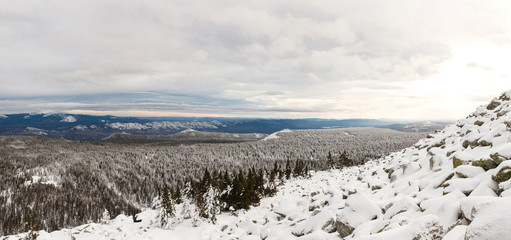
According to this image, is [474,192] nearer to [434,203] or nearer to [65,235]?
[434,203]

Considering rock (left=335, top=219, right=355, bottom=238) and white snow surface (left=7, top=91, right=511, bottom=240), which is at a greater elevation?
white snow surface (left=7, top=91, right=511, bottom=240)

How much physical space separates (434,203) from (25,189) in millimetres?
250069

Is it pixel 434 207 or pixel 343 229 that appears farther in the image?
pixel 343 229

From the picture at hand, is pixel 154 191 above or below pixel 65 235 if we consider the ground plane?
below

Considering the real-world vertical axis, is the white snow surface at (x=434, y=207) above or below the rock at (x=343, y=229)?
above

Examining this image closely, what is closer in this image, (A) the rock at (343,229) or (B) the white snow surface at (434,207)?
(B) the white snow surface at (434,207)

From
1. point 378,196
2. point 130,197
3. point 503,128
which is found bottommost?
point 130,197

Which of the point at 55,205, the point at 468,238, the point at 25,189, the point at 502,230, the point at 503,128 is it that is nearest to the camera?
the point at 502,230

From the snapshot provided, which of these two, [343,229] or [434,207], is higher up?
[434,207]

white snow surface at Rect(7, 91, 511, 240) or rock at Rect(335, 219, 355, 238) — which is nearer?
white snow surface at Rect(7, 91, 511, 240)

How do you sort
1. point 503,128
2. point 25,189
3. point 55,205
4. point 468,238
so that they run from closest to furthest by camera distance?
point 468,238, point 503,128, point 55,205, point 25,189

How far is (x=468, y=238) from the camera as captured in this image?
5.08m

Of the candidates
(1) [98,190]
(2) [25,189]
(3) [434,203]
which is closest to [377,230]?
(3) [434,203]

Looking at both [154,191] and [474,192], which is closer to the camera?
[474,192]
